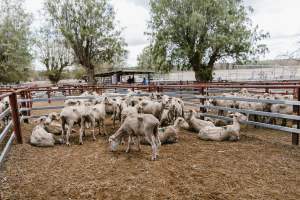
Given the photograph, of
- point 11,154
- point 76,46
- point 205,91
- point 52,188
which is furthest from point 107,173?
point 76,46

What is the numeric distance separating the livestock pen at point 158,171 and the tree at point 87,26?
20.4m

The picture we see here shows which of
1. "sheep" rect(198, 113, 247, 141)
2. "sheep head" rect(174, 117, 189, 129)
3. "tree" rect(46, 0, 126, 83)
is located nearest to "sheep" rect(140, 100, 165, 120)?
"sheep head" rect(174, 117, 189, 129)

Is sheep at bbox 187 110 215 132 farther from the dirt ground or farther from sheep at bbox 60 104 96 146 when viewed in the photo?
sheep at bbox 60 104 96 146

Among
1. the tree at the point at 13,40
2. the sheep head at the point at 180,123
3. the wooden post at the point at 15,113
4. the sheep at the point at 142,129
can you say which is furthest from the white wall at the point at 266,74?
the wooden post at the point at 15,113

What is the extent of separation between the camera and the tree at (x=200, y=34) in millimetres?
20400

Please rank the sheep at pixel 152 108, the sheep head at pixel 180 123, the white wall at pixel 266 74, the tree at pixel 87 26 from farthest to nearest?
the white wall at pixel 266 74
the tree at pixel 87 26
the sheep at pixel 152 108
the sheep head at pixel 180 123

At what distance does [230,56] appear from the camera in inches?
856

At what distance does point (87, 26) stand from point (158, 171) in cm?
2315

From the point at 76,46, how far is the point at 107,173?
76.2ft

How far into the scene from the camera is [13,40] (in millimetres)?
27578

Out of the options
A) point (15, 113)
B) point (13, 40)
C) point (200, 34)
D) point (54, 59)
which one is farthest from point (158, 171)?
point (54, 59)

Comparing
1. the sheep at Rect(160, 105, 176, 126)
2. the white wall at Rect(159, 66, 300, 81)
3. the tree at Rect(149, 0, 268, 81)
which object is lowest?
the sheep at Rect(160, 105, 176, 126)

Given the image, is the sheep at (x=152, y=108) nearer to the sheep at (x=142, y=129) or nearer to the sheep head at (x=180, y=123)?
the sheep head at (x=180, y=123)

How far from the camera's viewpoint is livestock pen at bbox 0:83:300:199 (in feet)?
12.5
